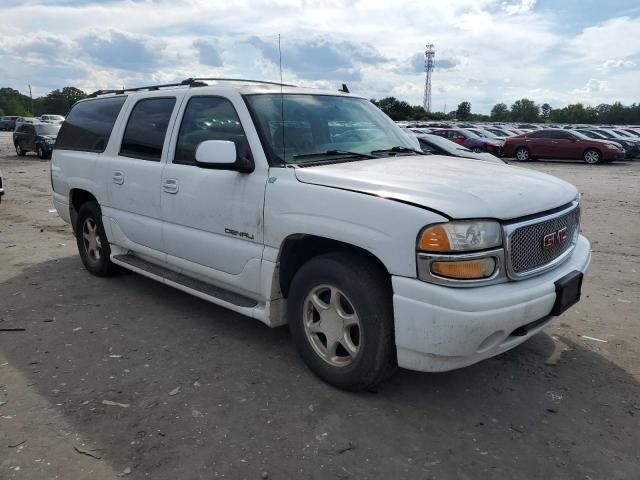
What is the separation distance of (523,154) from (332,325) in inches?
887

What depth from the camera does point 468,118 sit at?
105 m

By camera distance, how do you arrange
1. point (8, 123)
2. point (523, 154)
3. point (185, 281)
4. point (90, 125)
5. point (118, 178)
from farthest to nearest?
point (8, 123)
point (523, 154)
point (90, 125)
point (118, 178)
point (185, 281)

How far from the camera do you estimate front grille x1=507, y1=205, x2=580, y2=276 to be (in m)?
2.88

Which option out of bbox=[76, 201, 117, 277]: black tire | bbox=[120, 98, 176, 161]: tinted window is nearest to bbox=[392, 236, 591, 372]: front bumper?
bbox=[120, 98, 176, 161]: tinted window

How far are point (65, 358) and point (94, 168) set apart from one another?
2.14m

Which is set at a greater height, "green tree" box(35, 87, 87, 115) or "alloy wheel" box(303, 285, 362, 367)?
"green tree" box(35, 87, 87, 115)

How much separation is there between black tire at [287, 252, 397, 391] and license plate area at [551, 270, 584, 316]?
0.95 meters

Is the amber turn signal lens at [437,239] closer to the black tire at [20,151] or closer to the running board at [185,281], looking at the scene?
the running board at [185,281]

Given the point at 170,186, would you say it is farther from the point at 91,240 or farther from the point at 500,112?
the point at 500,112

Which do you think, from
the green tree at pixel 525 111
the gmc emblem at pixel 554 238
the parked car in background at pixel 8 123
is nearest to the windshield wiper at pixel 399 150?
the gmc emblem at pixel 554 238

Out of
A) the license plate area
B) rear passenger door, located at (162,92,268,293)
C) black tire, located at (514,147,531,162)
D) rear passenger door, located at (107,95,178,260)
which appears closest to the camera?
the license plate area

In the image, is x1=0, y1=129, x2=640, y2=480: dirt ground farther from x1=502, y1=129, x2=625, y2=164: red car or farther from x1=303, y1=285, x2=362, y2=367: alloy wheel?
x1=502, y1=129, x2=625, y2=164: red car

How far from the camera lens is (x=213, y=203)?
3828 mm

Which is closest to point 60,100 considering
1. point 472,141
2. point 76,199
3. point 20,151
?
point 20,151
